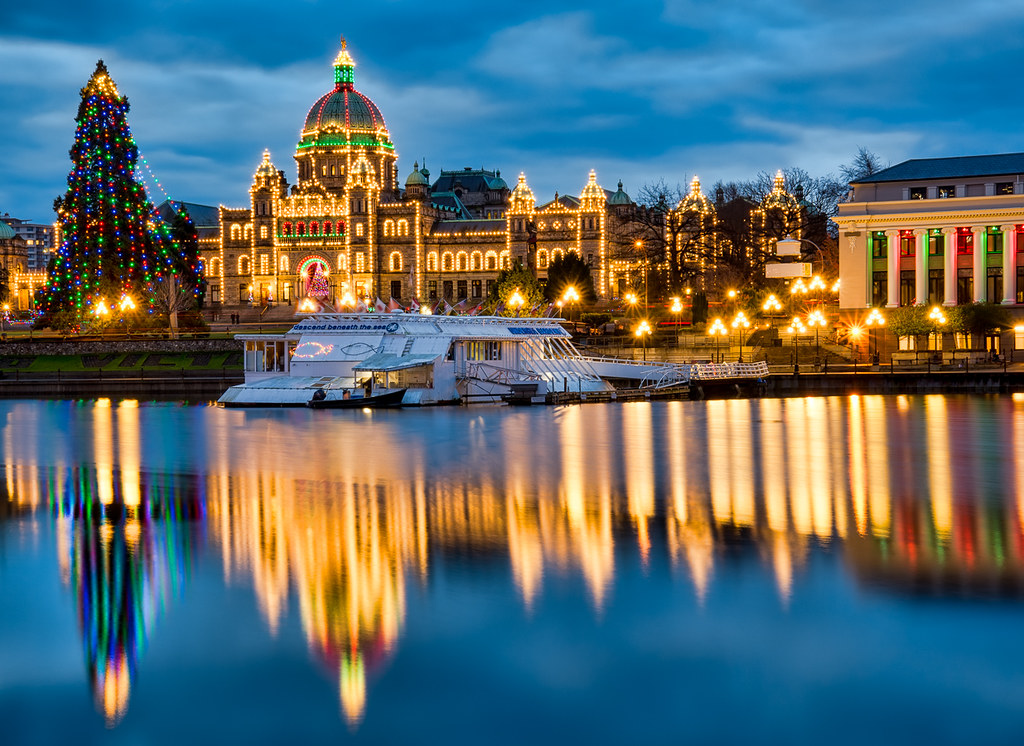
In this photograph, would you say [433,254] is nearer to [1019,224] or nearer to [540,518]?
[1019,224]

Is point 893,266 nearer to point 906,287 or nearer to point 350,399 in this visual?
point 906,287

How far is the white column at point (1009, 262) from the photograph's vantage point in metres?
83.9

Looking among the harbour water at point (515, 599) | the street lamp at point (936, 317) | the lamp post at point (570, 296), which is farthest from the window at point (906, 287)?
the harbour water at point (515, 599)

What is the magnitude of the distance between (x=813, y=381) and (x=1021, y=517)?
40.2m

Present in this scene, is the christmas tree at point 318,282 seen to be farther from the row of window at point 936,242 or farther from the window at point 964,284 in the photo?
the window at point 964,284

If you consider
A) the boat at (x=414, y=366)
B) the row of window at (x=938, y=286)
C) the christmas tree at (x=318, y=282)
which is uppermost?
the christmas tree at (x=318, y=282)

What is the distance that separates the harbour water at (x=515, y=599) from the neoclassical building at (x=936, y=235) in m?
52.3

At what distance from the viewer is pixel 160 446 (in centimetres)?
4069

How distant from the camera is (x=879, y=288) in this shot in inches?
3469

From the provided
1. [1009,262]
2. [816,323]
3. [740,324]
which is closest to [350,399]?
[740,324]

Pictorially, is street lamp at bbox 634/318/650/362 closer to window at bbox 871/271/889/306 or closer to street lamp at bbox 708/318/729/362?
street lamp at bbox 708/318/729/362

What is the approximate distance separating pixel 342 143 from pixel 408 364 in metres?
106

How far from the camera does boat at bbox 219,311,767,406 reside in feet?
189

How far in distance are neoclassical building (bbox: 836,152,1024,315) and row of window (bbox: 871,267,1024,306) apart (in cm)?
7
